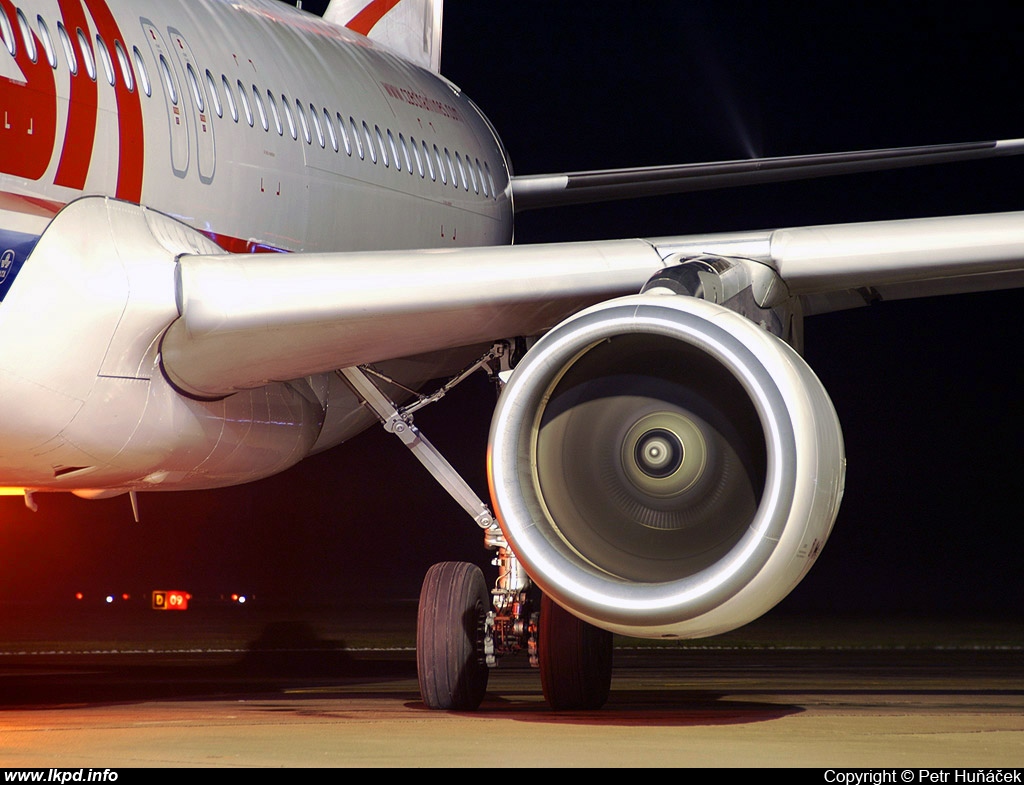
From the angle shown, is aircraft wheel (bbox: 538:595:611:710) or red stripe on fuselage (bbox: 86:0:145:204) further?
aircraft wheel (bbox: 538:595:611:710)

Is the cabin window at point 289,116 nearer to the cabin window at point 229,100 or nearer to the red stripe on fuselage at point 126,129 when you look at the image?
the cabin window at point 229,100

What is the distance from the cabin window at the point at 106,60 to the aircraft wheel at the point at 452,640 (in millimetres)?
2981

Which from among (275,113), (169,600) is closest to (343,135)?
(275,113)

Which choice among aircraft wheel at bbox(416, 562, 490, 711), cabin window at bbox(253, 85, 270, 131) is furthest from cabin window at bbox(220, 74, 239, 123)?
aircraft wheel at bbox(416, 562, 490, 711)

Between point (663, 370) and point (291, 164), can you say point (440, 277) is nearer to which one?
point (663, 370)

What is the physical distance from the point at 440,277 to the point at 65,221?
136 centimetres

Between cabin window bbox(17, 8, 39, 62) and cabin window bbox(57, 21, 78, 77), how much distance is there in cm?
18

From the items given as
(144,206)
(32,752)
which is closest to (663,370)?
(144,206)

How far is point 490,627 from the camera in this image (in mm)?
8156

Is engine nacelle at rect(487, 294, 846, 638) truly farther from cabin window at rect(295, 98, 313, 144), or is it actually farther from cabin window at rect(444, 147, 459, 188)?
cabin window at rect(444, 147, 459, 188)

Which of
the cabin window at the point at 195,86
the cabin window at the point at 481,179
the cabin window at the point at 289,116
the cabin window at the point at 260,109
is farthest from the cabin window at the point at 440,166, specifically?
the cabin window at the point at 195,86

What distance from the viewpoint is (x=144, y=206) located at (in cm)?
652

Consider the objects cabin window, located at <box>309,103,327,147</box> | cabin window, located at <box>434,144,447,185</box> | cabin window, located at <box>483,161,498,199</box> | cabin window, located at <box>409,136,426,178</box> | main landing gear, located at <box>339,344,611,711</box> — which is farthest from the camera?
cabin window, located at <box>483,161,498,199</box>

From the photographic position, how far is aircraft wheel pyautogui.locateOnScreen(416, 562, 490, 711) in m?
7.84
